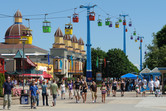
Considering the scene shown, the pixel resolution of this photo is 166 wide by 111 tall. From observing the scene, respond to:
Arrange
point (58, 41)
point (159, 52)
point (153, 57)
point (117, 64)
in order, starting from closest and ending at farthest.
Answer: point (159, 52) < point (153, 57) < point (117, 64) < point (58, 41)

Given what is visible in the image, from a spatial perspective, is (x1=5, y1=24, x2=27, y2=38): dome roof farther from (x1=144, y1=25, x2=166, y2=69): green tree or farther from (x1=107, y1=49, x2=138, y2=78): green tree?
(x1=144, y1=25, x2=166, y2=69): green tree

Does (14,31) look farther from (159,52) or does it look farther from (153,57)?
(159,52)

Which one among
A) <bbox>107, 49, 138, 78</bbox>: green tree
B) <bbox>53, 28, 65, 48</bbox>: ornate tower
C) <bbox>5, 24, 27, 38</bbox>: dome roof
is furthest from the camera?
<bbox>53, 28, 65, 48</bbox>: ornate tower

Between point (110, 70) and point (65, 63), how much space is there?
4636 cm

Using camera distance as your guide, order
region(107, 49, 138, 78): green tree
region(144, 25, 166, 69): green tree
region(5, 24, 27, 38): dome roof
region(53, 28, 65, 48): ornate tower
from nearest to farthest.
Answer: region(144, 25, 166, 69): green tree, region(107, 49, 138, 78): green tree, region(5, 24, 27, 38): dome roof, region(53, 28, 65, 48): ornate tower

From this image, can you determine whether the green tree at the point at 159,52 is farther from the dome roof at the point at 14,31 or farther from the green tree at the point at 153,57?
the dome roof at the point at 14,31

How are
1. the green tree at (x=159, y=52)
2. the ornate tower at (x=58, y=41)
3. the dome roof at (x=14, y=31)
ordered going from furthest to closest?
1. the ornate tower at (x=58, y=41)
2. the dome roof at (x=14, y=31)
3. the green tree at (x=159, y=52)

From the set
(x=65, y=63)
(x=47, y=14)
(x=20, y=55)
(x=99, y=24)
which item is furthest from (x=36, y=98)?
(x=65, y=63)

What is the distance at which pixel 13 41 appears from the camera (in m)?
158

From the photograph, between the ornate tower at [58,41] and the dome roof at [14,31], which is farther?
the ornate tower at [58,41]

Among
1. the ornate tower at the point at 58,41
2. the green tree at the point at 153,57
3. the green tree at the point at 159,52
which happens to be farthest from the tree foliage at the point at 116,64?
the ornate tower at the point at 58,41

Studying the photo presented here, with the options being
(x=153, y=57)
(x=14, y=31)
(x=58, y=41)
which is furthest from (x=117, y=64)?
(x=14, y=31)

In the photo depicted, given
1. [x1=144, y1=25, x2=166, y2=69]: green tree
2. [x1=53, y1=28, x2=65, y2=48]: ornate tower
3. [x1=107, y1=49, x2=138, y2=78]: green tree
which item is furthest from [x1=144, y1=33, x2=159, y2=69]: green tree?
[x1=53, y1=28, x2=65, y2=48]: ornate tower

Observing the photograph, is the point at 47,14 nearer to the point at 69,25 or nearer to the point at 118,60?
the point at 69,25
